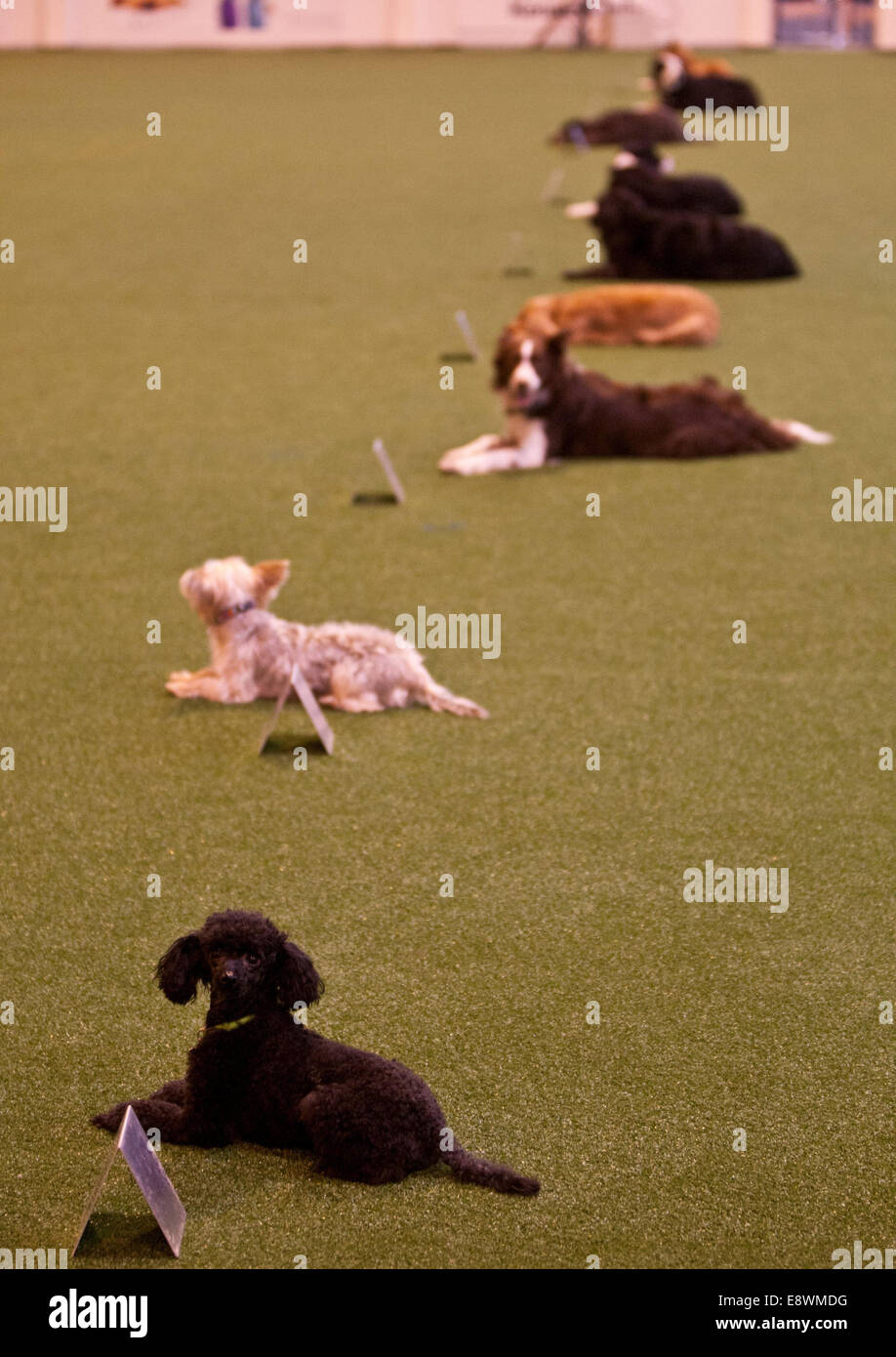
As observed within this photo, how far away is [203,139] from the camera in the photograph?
65.9 ft

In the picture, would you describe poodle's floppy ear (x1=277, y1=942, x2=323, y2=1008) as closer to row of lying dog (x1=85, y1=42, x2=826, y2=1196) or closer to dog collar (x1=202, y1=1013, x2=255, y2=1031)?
row of lying dog (x1=85, y1=42, x2=826, y2=1196)

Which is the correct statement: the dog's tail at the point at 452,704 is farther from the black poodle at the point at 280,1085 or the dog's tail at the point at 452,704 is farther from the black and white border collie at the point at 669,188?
the black and white border collie at the point at 669,188

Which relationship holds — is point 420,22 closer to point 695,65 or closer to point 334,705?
point 695,65

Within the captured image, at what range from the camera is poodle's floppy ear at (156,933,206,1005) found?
3471 millimetres

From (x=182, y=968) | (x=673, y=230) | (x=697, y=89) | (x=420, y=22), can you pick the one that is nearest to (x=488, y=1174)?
(x=182, y=968)

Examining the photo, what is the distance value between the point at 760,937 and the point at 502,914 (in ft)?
2.11

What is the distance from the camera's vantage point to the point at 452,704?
5.85 meters

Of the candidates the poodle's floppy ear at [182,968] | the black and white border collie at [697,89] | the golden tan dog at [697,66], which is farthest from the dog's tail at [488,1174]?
the golden tan dog at [697,66]

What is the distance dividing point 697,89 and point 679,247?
923cm

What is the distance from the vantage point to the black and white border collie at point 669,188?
1398 centimetres

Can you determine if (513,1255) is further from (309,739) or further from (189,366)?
(189,366)

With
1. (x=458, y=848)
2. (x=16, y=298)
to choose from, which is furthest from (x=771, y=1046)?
(x=16, y=298)

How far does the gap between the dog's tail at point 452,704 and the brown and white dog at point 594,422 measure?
2.94 meters
